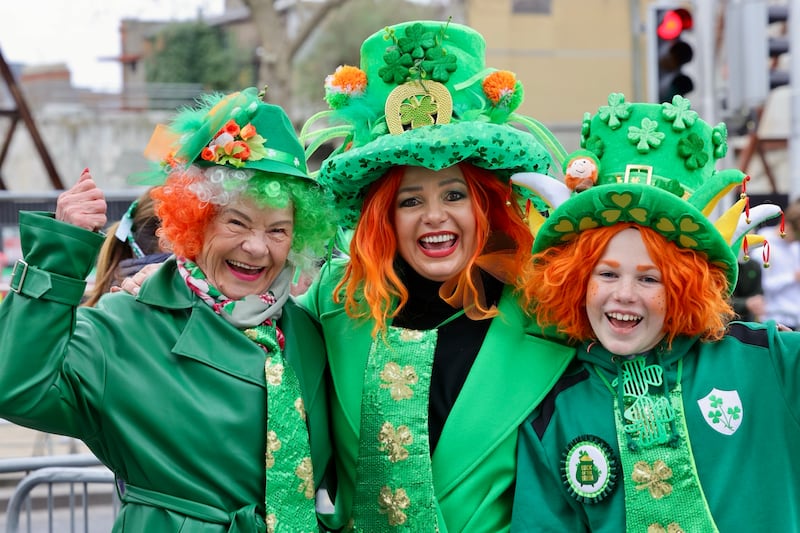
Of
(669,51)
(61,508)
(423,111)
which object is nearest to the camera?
(423,111)

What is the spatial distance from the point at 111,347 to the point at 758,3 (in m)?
6.20

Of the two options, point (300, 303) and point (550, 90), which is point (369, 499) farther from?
point (550, 90)

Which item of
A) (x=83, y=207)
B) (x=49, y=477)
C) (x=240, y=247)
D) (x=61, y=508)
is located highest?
(x=83, y=207)

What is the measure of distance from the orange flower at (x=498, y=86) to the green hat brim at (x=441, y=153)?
160 mm

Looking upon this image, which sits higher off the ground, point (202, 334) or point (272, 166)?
point (272, 166)

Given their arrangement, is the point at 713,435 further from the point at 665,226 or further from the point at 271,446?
the point at 271,446

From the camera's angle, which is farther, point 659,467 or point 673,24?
point 673,24

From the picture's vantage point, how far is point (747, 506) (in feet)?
9.13

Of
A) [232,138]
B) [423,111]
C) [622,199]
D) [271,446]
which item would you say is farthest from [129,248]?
[622,199]

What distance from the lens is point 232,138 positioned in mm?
2920

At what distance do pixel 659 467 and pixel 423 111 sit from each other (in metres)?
1.23

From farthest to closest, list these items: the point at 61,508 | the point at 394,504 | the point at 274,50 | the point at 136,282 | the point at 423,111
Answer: the point at 274,50 < the point at 61,508 < the point at 423,111 < the point at 136,282 < the point at 394,504

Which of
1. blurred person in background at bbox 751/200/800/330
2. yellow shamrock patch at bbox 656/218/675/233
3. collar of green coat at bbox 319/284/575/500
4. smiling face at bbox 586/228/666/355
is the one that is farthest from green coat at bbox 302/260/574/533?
blurred person in background at bbox 751/200/800/330

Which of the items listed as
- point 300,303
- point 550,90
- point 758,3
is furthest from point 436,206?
point 550,90
